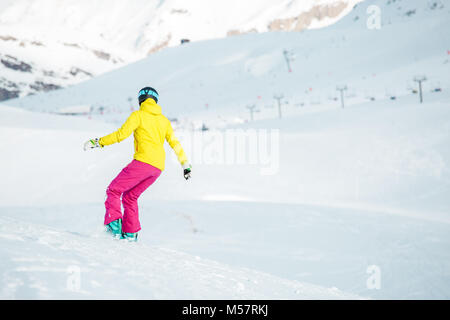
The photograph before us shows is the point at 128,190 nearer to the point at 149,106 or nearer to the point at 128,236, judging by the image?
the point at 128,236

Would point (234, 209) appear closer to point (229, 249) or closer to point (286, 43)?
point (229, 249)

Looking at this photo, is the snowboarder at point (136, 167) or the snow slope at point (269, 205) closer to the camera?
the snow slope at point (269, 205)

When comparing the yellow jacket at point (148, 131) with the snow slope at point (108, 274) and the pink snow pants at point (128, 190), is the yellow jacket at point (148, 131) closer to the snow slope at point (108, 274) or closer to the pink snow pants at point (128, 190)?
the pink snow pants at point (128, 190)

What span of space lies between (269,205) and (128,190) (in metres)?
→ 6.20

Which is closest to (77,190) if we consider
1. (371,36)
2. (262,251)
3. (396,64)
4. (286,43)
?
(262,251)

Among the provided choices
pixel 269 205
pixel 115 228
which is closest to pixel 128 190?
pixel 115 228

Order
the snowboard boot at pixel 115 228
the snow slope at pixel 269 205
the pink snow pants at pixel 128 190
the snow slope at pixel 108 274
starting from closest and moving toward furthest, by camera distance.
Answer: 1. the snow slope at pixel 108 274
2. the snow slope at pixel 269 205
3. the pink snow pants at pixel 128 190
4. the snowboard boot at pixel 115 228

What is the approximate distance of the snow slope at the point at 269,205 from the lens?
A: 3135 mm

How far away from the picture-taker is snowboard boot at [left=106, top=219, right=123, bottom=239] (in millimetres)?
4305

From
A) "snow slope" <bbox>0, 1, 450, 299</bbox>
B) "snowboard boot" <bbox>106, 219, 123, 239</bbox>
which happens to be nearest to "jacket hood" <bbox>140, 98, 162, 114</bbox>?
"snowboard boot" <bbox>106, 219, 123, 239</bbox>

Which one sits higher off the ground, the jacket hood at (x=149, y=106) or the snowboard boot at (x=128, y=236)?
the jacket hood at (x=149, y=106)

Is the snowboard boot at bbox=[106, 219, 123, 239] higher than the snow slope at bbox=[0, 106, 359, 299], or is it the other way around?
the snowboard boot at bbox=[106, 219, 123, 239]

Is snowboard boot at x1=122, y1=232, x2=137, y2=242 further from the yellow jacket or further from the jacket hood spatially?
the jacket hood

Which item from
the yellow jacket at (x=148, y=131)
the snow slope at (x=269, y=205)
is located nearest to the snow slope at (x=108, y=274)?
the snow slope at (x=269, y=205)
